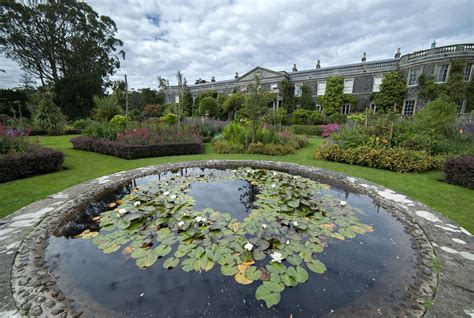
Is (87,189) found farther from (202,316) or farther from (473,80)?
(473,80)

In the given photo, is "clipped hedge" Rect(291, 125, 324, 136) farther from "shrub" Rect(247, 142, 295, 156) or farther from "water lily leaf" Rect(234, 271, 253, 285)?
"water lily leaf" Rect(234, 271, 253, 285)

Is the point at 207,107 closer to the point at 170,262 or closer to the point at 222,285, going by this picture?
the point at 170,262

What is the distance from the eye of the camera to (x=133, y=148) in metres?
6.83

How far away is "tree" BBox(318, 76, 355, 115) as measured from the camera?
65.3 ft

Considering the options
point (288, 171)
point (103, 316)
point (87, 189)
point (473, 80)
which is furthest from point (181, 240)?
point (473, 80)

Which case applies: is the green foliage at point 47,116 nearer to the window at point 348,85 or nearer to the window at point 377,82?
the window at point 348,85

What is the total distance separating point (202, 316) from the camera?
140cm

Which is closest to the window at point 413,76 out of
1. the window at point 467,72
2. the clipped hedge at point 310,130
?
the window at point 467,72

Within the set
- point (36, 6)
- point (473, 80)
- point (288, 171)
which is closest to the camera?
point (288, 171)

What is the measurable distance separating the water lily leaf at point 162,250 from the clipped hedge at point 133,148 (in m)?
5.58

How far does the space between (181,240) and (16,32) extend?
1063 inches

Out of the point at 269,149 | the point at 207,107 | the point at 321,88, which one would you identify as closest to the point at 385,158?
the point at 269,149

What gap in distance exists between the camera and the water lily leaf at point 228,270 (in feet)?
5.82

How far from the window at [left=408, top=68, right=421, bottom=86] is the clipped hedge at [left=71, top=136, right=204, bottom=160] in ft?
62.4
